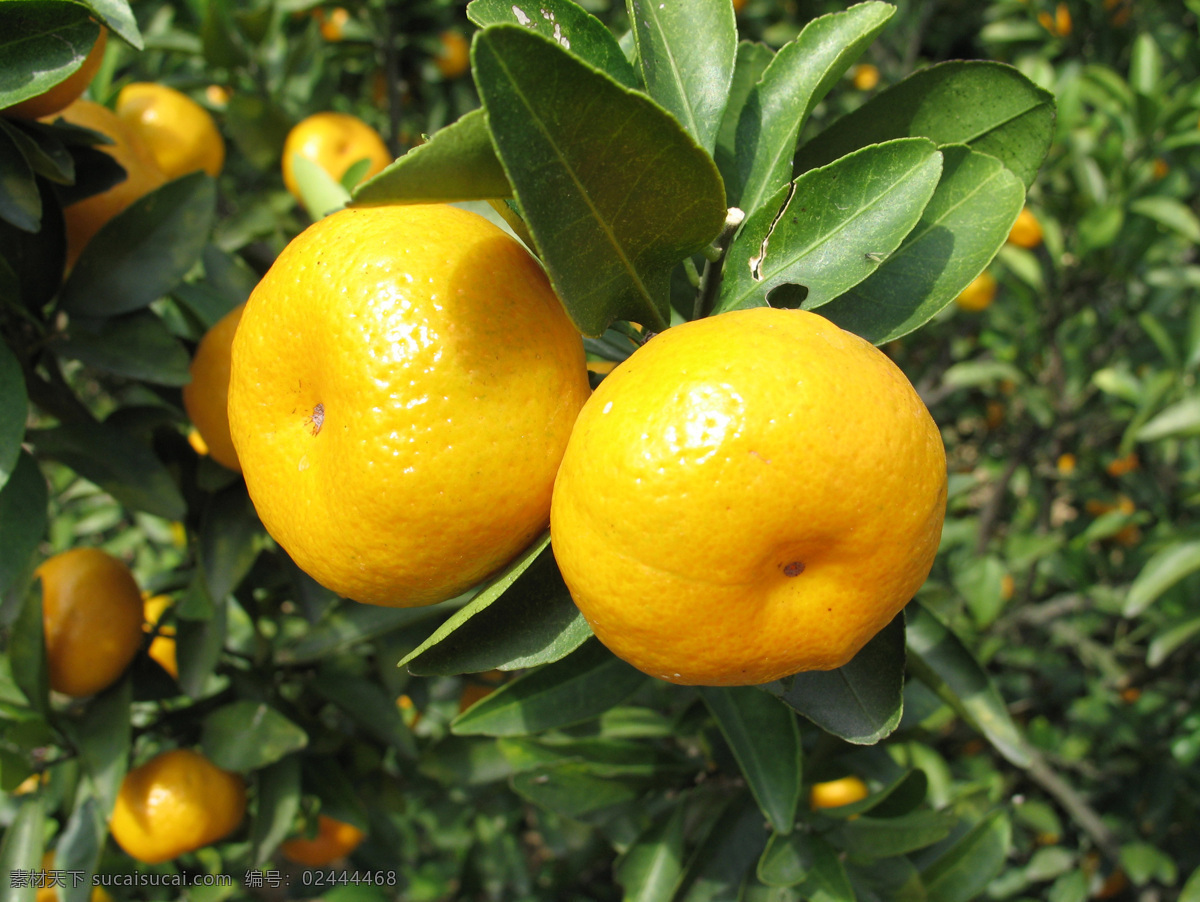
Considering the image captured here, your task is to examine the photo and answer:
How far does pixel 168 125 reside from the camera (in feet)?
4.74

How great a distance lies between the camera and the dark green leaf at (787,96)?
741 mm

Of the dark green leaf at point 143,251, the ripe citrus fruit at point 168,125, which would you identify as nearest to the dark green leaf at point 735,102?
the dark green leaf at point 143,251

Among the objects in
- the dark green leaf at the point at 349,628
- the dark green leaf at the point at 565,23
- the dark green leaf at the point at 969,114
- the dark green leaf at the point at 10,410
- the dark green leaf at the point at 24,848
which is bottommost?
the dark green leaf at the point at 24,848

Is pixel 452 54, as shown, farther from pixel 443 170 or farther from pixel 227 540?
pixel 443 170

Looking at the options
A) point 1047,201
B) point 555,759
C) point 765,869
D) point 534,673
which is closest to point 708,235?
point 534,673

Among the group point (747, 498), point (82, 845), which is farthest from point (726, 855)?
point (82, 845)

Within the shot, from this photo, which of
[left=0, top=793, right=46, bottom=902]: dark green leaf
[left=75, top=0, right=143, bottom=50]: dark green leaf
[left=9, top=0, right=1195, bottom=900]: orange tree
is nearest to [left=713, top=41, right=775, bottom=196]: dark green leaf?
[left=9, top=0, right=1195, bottom=900]: orange tree

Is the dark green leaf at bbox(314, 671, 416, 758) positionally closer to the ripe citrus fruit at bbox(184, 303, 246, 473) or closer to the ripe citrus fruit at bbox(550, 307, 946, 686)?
the ripe citrus fruit at bbox(184, 303, 246, 473)

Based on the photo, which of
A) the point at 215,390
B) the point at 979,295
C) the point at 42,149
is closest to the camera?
the point at 42,149

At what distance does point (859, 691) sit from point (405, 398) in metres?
0.49

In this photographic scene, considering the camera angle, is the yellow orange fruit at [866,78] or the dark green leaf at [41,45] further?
the yellow orange fruit at [866,78]

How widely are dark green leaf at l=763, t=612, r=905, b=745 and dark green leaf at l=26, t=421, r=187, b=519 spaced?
2.81 ft

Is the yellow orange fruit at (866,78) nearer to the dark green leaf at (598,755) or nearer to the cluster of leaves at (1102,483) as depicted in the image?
the cluster of leaves at (1102,483)

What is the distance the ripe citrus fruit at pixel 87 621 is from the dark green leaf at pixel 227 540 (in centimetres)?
25
